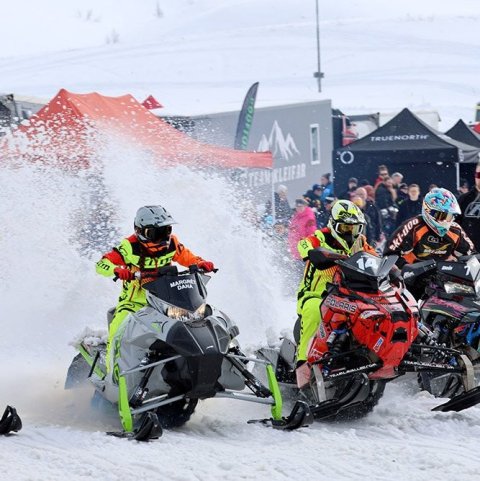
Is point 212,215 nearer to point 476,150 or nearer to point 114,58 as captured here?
point 476,150

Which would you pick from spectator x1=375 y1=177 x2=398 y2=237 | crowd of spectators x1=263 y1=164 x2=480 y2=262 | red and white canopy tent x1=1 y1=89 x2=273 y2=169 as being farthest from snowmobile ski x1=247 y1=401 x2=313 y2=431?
spectator x1=375 y1=177 x2=398 y2=237

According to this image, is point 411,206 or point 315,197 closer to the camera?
point 411,206

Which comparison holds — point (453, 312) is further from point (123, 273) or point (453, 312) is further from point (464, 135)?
point (464, 135)

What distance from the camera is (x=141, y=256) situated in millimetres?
8312

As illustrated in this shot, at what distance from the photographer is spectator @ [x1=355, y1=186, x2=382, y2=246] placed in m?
16.0

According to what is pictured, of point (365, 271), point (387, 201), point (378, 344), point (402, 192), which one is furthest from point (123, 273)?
point (402, 192)

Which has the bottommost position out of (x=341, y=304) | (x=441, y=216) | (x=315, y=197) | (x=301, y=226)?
(x=341, y=304)

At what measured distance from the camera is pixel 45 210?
12438 millimetres

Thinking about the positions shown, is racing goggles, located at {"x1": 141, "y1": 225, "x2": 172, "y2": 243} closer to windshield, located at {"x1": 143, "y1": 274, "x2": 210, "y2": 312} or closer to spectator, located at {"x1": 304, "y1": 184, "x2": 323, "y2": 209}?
windshield, located at {"x1": 143, "y1": 274, "x2": 210, "y2": 312}

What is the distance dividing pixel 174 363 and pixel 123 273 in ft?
2.59

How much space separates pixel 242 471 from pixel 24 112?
10375 mm

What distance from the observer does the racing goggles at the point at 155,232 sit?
8.18 meters

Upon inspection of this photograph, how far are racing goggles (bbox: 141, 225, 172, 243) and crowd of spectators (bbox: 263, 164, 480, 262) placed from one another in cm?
588

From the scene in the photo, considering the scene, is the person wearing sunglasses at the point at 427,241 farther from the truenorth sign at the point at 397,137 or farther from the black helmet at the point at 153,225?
the truenorth sign at the point at 397,137
